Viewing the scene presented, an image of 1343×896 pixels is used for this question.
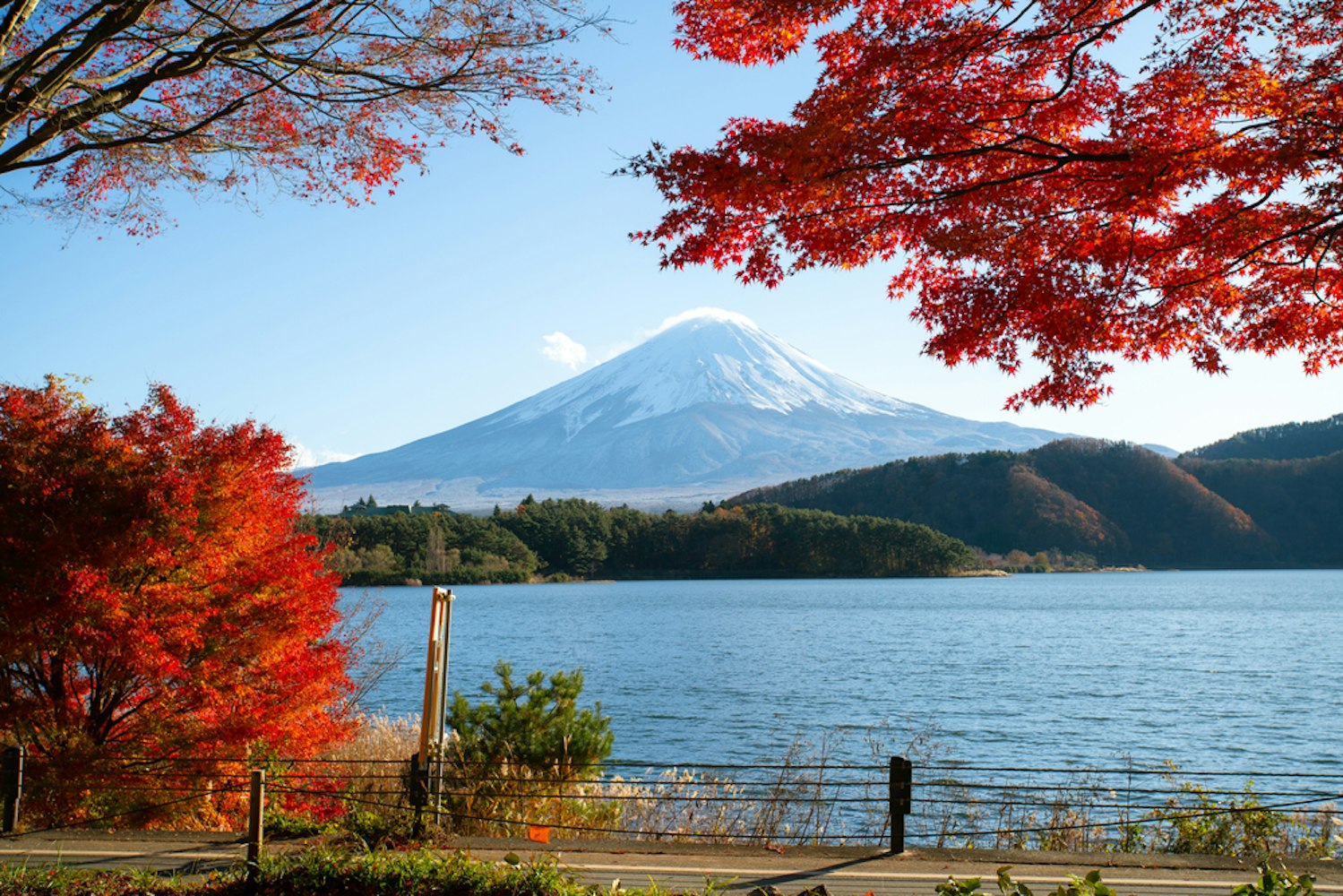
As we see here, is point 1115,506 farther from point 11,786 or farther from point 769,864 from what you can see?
point 11,786

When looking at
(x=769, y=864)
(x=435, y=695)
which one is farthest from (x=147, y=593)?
(x=769, y=864)

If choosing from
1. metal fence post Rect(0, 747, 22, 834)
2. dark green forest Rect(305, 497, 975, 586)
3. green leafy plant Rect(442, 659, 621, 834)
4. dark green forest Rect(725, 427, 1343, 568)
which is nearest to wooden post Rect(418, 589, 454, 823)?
green leafy plant Rect(442, 659, 621, 834)

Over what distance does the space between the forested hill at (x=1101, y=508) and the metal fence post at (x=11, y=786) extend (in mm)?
106868

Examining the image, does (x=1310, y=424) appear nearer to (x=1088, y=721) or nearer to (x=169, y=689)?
(x=1088, y=721)

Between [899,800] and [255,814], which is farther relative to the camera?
[899,800]

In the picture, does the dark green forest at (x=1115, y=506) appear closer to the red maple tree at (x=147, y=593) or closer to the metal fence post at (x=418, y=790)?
the red maple tree at (x=147, y=593)

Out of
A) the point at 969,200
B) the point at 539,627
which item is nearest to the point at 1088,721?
the point at 969,200

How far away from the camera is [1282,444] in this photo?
124562 millimetres

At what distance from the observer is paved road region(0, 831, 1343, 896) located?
650cm

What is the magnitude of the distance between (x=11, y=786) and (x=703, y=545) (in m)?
92.4

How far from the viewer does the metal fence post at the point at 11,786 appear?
765cm

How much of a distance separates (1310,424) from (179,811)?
140m

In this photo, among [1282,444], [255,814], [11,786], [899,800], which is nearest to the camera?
[255,814]

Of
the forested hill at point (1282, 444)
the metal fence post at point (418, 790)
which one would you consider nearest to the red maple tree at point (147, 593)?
the metal fence post at point (418, 790)
